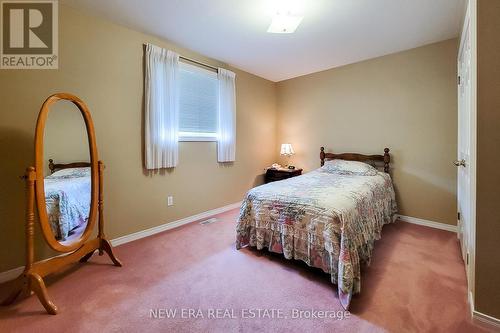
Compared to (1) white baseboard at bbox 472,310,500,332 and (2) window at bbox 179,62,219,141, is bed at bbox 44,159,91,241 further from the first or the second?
(1) white baseboard at bbox 472,310,500,332

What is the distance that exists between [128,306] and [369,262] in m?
1.99

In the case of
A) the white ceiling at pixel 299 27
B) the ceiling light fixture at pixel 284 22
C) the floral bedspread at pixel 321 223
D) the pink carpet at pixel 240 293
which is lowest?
the pink carpet at pixel 240 293

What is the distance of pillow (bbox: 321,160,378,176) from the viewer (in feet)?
10.5

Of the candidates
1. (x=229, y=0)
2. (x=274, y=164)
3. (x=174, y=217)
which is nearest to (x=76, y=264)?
(x=174, y=217)

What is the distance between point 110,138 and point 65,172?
67 cm

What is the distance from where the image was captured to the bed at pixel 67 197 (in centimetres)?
181

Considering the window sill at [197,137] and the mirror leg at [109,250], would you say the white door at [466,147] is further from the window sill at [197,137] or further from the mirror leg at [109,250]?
the window sill at [197,137]

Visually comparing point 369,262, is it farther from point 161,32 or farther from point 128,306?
point 161,32

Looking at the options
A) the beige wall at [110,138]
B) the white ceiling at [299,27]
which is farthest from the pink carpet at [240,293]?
the white ceiling at [299,27]

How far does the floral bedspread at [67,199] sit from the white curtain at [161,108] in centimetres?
78

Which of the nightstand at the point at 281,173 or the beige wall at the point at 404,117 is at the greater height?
the beige wall at the point at 404,117

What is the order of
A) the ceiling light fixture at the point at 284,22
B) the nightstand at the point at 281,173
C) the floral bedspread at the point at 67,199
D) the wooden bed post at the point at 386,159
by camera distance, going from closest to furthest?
the floral bedspread at the point at 67,199 → the ceiling light fixture at the point at 284,22 → the wooden bed post at the point at 386,159 → the nightstand at the point at 281,173

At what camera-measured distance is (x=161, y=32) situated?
8.90 feet

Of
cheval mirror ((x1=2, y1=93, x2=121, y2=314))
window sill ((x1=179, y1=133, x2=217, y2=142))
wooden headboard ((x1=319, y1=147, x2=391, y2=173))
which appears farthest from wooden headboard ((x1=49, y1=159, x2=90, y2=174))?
wooden headboard ((x1=319, y1=147, x2=391, y2=173))
